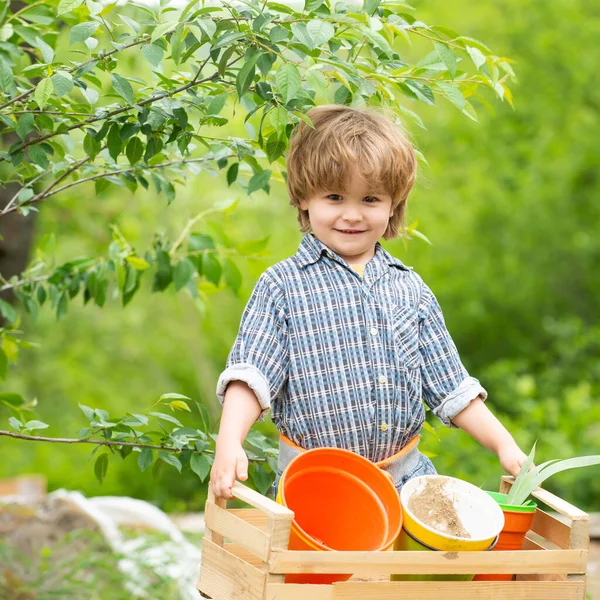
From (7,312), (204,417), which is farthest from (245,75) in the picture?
(7,312)

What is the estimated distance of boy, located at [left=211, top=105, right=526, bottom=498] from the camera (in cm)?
214

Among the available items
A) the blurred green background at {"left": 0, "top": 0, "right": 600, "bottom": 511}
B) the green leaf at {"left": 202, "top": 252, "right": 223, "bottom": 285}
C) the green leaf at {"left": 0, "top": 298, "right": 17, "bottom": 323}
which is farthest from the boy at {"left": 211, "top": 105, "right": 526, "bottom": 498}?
the blurred green background at {"left": 0, "top": 0, "right": 600, "bottom": 511}

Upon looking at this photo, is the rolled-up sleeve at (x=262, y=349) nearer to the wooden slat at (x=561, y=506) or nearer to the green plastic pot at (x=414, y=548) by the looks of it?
the green plastic pot at (x=414, y=548)

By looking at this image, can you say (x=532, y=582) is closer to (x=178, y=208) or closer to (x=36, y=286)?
(x=36, y=286)

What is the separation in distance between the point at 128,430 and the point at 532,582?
1077 millimetres

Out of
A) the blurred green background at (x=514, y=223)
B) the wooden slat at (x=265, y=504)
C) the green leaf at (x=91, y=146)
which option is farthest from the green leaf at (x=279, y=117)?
the blurred green background at (x=514, y=223)

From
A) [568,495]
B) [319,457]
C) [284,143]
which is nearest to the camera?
[319,457]

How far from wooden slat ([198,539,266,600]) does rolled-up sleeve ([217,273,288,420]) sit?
0.34 metres

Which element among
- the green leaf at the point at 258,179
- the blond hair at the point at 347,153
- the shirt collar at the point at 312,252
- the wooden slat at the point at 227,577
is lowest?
the wooden slat at the point at 227,577

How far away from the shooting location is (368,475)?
1.95 meters

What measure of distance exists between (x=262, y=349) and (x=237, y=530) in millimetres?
461

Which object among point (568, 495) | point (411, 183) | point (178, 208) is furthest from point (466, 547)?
point (178, 208)

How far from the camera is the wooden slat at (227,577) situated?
1715 mm

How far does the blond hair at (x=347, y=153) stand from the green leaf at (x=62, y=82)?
585 mm
